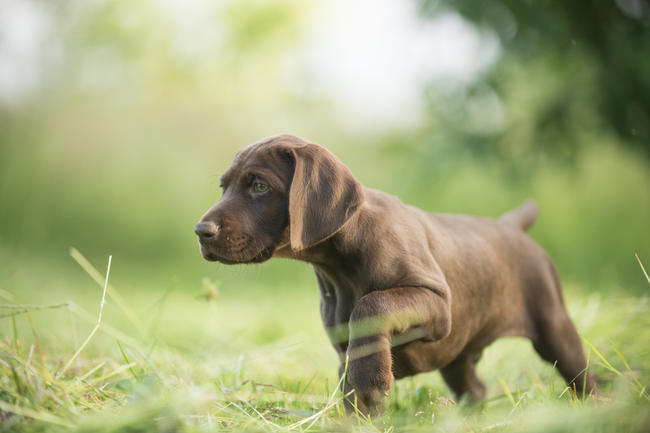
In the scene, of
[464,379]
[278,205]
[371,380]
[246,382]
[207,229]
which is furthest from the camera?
[464,379]

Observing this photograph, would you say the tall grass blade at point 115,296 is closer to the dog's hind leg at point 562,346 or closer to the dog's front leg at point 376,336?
the dog's front leg at point 376,336

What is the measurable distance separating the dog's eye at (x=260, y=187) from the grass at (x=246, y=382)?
0.79 m

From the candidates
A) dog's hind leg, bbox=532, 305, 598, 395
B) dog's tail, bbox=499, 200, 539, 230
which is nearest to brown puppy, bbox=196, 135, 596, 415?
dog's hind leg, bbox=532, 305, 598, 395

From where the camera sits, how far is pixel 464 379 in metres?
4.28

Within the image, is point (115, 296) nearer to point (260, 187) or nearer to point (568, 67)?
point (260, 187)

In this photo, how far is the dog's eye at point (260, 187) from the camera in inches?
117

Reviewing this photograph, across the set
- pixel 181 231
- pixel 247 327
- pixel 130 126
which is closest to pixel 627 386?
pixel 247 327

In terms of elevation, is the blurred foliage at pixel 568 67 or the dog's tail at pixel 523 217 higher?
the blurred foliage at pixel 568 67

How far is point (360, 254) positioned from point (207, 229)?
31.2 inches

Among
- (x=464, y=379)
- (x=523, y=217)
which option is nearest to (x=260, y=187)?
(x=464, y=379)

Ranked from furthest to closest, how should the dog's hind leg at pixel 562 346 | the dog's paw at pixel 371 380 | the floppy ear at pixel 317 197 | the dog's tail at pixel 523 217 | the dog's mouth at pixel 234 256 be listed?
the dog's tail at pixel 523 217 < the dog's hind leg at pixel 562 346 < the dog's mouth at pixel 234 256 < the floppy ear at pixel 317 197 < the dog's paw at pixel 371 380

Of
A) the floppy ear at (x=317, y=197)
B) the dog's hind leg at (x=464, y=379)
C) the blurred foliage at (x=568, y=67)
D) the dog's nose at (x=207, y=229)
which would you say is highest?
the blurred foliage at (x=568, y=67)

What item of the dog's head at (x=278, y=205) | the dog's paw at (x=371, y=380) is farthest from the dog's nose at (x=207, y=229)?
the dog's paw at (x=371, y=380)

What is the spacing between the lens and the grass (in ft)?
A: 6.64
